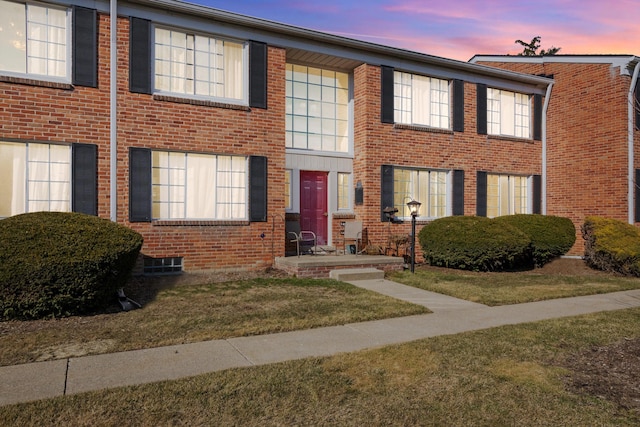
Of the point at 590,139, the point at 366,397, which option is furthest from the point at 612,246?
the point at 366,397

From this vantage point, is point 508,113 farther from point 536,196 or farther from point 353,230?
point 353,230

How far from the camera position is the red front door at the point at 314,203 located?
12.5m

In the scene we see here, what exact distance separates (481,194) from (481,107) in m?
2.70

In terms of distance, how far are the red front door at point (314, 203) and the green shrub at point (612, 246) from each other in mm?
6856

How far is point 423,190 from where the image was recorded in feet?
45.6

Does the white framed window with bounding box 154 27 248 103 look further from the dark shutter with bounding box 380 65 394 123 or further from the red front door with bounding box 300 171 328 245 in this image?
the dark shutter with bounding box 380 65 394 123

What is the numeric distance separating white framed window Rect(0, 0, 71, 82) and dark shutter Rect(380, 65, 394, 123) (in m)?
7.60

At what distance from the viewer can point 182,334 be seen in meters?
5.69

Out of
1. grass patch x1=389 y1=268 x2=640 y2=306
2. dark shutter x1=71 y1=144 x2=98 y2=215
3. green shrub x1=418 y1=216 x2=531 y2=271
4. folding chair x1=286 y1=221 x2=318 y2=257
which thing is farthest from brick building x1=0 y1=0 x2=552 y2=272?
grass patch x1=389 y1=268 x2=640 y2=306

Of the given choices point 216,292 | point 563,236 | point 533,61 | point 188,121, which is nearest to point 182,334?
point 216,292

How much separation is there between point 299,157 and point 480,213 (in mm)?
6067

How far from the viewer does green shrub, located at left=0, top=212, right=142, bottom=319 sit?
6184 millimetres

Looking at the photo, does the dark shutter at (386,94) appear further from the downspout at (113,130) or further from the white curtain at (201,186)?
the downspout at (113,130)

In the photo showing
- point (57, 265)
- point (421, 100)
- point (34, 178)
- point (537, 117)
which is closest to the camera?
point (57, 265)
